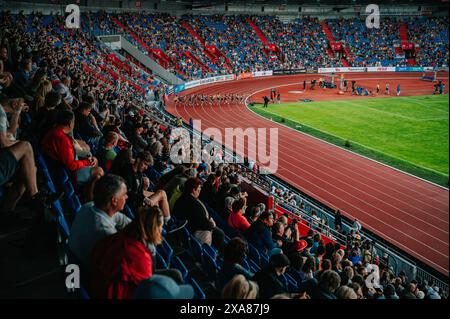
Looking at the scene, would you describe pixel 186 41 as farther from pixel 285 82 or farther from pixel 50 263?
pixel 50 263

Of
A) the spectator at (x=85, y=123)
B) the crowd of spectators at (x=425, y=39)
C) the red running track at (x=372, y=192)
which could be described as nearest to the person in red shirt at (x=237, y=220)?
the spectator at (x=85, y=123)

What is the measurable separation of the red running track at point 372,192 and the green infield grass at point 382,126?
1.10 meters

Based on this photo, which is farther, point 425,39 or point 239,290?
point 425,39

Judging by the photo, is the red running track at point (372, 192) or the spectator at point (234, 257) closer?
the spectator at point (234, 257)

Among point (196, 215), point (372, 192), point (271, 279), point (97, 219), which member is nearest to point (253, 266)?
point (196, 215)

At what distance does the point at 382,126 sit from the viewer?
29234 millimetres

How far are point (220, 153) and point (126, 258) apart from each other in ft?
47.2

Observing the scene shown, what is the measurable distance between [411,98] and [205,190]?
120ft

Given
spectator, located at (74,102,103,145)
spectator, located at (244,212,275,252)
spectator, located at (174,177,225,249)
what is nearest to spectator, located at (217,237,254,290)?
spectator, located at (174,177,225,249)

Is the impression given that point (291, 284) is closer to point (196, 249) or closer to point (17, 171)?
point (196, 249)

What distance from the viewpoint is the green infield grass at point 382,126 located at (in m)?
22.1

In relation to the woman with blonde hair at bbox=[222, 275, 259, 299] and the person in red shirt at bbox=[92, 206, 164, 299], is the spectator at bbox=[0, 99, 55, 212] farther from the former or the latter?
the woman with blonde hair at bbox=[222, 275, 259, 299]

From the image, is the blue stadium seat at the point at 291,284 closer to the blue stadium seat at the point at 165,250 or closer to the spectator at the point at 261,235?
the spectator at the point at 261,235
